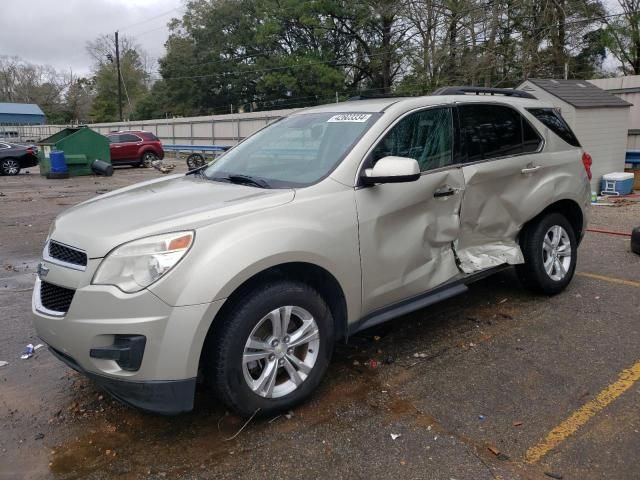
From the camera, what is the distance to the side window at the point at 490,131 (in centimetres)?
412

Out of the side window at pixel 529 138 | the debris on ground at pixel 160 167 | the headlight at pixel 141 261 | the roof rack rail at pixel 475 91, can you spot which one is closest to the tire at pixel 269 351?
the headlight at pixel 141 261

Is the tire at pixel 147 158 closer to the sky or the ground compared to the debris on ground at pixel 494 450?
closer to the sky

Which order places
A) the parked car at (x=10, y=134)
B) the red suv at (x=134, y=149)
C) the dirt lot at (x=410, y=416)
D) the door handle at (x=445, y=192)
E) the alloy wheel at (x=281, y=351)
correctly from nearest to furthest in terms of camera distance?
the dirt lot at (x=410, y=416), the alloy wheel at (x=281, y=351), the door handle at (x=445, y=192), the red suv at (x=134, y=149), the parked car at (x=10, y=134)

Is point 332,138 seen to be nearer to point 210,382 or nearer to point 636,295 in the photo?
point 210,382

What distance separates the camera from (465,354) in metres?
3.83

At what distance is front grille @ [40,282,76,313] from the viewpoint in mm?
2761

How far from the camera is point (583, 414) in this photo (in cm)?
304

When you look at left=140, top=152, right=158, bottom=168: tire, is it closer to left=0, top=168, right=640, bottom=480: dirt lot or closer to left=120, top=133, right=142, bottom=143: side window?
left=120, top=133, right=142, bottom=143: side window

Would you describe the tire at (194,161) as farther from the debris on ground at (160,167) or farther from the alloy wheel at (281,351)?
the alloy wheel at (281,351)

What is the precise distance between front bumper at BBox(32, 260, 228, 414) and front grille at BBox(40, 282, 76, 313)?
0.06m

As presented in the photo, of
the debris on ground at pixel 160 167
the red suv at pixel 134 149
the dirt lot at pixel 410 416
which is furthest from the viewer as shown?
the red suv at pixel 134 149

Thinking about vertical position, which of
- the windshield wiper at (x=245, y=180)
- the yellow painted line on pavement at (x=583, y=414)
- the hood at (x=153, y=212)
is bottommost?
the yellow painted line on pavement at (x=583, y=414)

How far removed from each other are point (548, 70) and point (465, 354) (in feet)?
70.4

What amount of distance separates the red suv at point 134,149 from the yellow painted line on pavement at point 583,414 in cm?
2215
